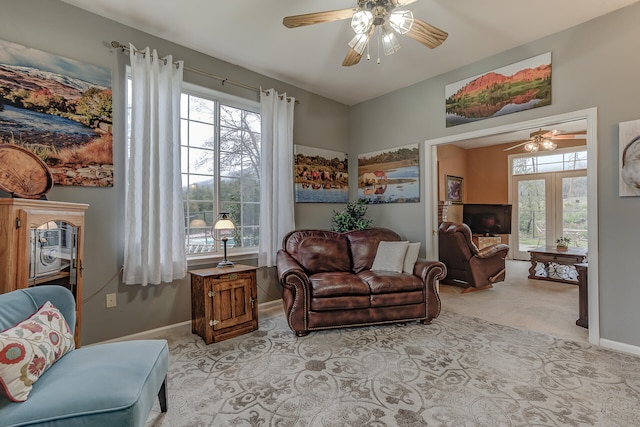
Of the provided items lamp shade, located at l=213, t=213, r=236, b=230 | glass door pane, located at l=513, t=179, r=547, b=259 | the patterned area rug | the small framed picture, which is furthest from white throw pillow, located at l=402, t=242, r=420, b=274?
glass door pane, located at l=513, t=179, r=547, b=259

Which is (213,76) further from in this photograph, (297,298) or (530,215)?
(530,215)

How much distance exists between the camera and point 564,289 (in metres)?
4.58

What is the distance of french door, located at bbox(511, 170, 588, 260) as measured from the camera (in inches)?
256

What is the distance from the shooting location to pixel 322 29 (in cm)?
287

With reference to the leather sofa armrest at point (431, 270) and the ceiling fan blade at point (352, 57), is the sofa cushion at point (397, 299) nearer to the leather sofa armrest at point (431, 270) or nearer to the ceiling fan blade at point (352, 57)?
the leather sofa armrest at point (431, 270)

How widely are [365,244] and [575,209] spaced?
5.69 m

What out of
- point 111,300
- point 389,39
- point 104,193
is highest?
point 389,39

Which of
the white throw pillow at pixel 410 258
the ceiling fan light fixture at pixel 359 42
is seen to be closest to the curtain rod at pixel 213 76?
the ceiling fan light fixture at pixel 359 42

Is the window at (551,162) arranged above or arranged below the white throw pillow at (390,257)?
above

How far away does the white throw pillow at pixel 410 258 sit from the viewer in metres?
3.35

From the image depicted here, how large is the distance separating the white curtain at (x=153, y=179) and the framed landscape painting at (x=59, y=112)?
225mm

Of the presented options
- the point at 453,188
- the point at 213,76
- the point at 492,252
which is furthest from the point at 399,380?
the point at 453,188

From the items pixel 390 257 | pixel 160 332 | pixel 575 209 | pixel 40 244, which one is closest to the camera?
pixel 40 244

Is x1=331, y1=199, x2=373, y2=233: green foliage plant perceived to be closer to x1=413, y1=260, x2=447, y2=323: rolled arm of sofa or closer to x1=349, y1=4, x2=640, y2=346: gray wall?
x1=413, y1=260, x2=447, y2=323: rolled arm of sofa
